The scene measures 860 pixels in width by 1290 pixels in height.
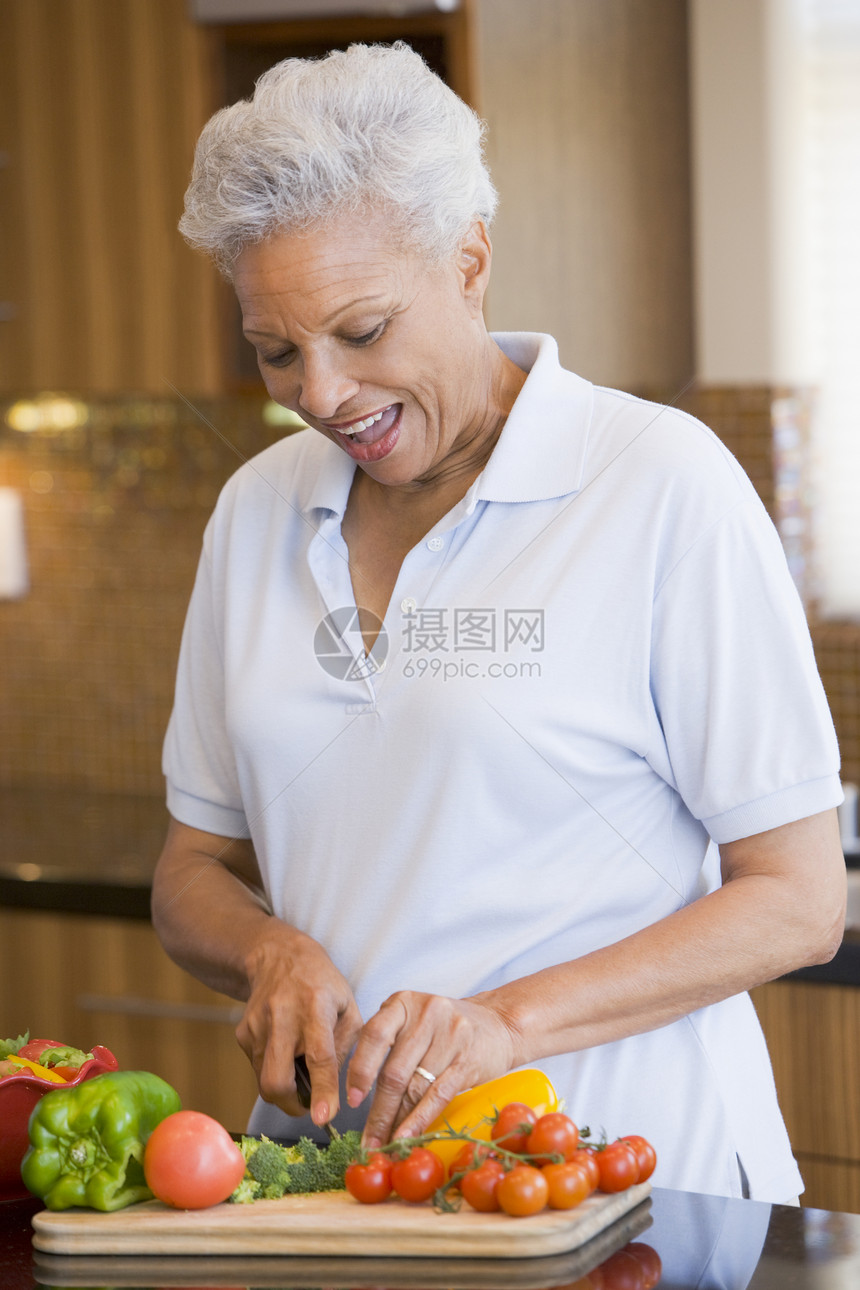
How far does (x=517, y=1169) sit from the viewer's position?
0.78 meters

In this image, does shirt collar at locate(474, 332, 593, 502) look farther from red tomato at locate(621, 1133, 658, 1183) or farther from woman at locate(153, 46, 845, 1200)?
red tomato at locate(621, 1133, 658, 1183)

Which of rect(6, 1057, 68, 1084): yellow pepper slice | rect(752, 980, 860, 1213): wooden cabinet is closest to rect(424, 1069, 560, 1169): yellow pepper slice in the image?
rect(6, 1057, 68, 1084): yellow pepper slice

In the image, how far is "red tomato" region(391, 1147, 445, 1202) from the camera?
2.61 ft

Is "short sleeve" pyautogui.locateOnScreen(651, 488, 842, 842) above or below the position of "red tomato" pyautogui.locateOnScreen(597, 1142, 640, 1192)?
above

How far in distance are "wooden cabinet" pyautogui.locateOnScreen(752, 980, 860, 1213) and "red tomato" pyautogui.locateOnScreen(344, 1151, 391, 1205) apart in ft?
3.59

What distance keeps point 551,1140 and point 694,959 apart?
18 cm

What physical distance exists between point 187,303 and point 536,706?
147 centimetres

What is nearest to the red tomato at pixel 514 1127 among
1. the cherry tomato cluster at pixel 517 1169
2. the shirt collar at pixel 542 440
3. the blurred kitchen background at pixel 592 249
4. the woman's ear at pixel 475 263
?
the cherry tomato cluster at pixel 517 1169

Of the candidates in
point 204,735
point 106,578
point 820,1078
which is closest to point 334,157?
point 204,735

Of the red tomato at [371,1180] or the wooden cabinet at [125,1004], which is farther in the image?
the wooden cabinet at [125,1004]

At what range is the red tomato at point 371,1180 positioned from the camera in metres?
0.80

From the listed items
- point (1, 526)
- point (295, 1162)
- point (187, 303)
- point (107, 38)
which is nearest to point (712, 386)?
point (187, 303)

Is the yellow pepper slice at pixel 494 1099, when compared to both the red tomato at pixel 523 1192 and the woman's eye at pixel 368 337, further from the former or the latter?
the woman's eye at pixel 368 337

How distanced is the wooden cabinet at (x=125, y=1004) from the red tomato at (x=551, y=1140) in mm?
1366
